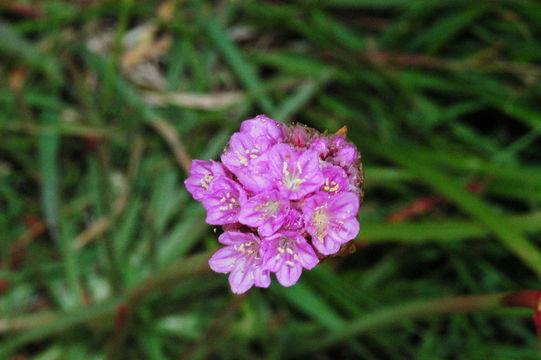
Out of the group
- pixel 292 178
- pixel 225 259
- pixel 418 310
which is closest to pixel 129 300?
pixel 225 259

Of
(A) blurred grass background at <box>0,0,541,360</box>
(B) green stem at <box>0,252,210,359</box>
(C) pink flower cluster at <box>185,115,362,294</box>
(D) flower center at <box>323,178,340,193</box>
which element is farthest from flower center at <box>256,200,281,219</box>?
(A) blurred grass background at <box>0,0,541,360</box>

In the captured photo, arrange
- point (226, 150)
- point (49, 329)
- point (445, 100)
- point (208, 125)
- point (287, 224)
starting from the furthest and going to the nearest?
point (445, 100), point (208, 125), point (49, 329), point (226, 150), point (287, 224)

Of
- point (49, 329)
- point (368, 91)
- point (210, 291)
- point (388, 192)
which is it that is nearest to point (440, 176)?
Answer: point (388, 192)

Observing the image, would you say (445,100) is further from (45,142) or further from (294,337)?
(45,142)

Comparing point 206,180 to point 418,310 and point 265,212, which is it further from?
point 418,310

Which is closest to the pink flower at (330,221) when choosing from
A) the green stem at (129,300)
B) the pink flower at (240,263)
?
the pink flower at (240,263)

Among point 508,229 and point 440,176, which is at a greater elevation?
point 440,176

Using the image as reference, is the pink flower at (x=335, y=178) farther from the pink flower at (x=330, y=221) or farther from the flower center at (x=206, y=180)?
the flower center at (x=206, y=180)
